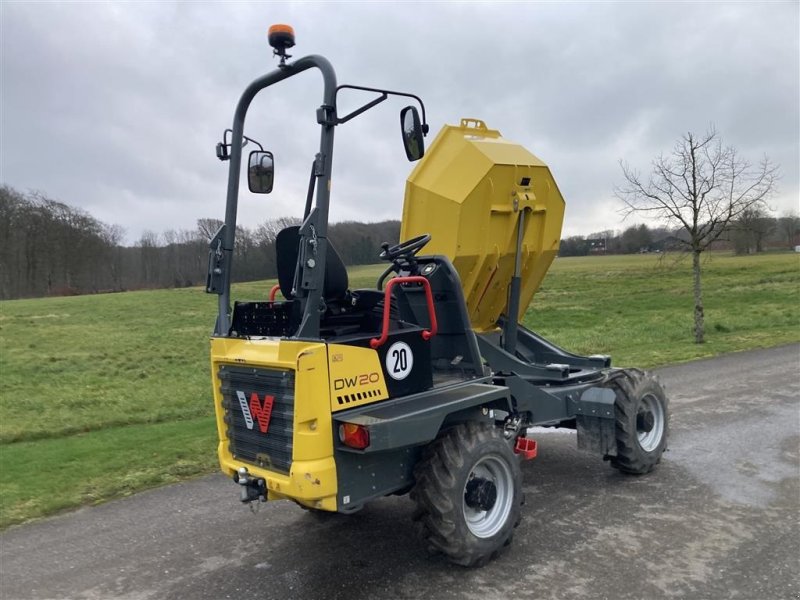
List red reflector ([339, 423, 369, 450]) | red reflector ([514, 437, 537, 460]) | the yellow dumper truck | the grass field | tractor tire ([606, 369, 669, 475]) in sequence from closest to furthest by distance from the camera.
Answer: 1. red reflector ([339, 423, 369, 450])
2. the yellow dumper truck
3. red reflector ([514, 437, 537, 460])
4. tractor tire ([606, 369, 669, 475])
5. the grass field

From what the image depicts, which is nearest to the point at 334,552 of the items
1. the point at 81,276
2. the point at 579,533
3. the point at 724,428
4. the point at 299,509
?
the point at 299,509

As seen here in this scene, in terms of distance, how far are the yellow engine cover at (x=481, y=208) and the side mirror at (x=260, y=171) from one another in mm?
1567

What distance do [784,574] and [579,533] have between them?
1.31 m

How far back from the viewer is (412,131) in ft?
13.6

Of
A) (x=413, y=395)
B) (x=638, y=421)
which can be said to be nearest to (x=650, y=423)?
(x=638, y=421)

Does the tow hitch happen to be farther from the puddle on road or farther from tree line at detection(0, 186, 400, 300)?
tree line at detection(0, 186, 400, 300)

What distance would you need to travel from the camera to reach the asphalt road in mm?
4152

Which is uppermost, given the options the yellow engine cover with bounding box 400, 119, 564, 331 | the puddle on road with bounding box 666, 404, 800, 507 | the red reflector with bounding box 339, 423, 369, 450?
the yellow engine cover with bounding box 400, 119, 564, 331

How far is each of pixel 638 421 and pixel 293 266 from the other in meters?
3.68

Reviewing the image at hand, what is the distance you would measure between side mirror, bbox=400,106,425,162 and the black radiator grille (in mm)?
1600

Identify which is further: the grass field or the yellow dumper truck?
the grass field

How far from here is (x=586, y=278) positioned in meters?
44.5

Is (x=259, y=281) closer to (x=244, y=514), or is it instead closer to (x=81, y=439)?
(x=244, y=514)

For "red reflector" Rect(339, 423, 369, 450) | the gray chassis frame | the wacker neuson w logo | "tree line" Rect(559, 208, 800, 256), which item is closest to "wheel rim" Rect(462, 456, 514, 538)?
Result: the gray chassis frame
